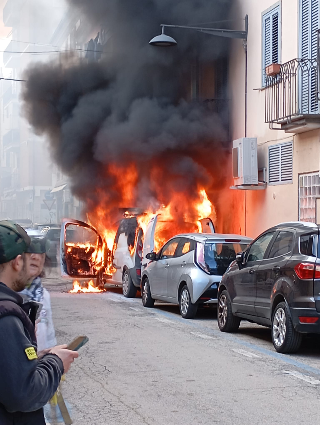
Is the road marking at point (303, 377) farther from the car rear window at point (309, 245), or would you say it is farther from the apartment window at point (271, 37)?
the apartment window at point (271, 37)

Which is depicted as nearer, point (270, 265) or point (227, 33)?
point (270, 265)

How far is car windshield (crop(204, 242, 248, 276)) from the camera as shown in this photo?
509 inches

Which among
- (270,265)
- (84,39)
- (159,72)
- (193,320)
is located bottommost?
(193,320)

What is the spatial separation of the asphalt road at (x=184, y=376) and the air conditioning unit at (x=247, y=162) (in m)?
7.57

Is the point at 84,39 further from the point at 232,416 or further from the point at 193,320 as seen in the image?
the point at 232,416

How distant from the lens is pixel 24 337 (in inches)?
102

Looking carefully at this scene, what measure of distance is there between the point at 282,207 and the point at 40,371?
16636 mm

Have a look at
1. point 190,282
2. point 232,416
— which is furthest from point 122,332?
point 232,416

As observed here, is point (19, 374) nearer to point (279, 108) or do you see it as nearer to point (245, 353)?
point (245, 353)

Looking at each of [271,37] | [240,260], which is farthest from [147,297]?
[271,37]

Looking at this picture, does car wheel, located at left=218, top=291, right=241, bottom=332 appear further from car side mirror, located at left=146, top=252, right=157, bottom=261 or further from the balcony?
the balcony

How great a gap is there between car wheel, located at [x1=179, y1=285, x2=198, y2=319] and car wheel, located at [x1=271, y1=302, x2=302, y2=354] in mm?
3413

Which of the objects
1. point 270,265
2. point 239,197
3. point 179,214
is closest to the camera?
point 270,265

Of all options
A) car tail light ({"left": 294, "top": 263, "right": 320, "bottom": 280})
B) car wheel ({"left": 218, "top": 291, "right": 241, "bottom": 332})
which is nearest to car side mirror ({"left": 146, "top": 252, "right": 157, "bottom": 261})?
car wheel ({"left": 218, "top": 291, "right": 241, "bottom": 332})
